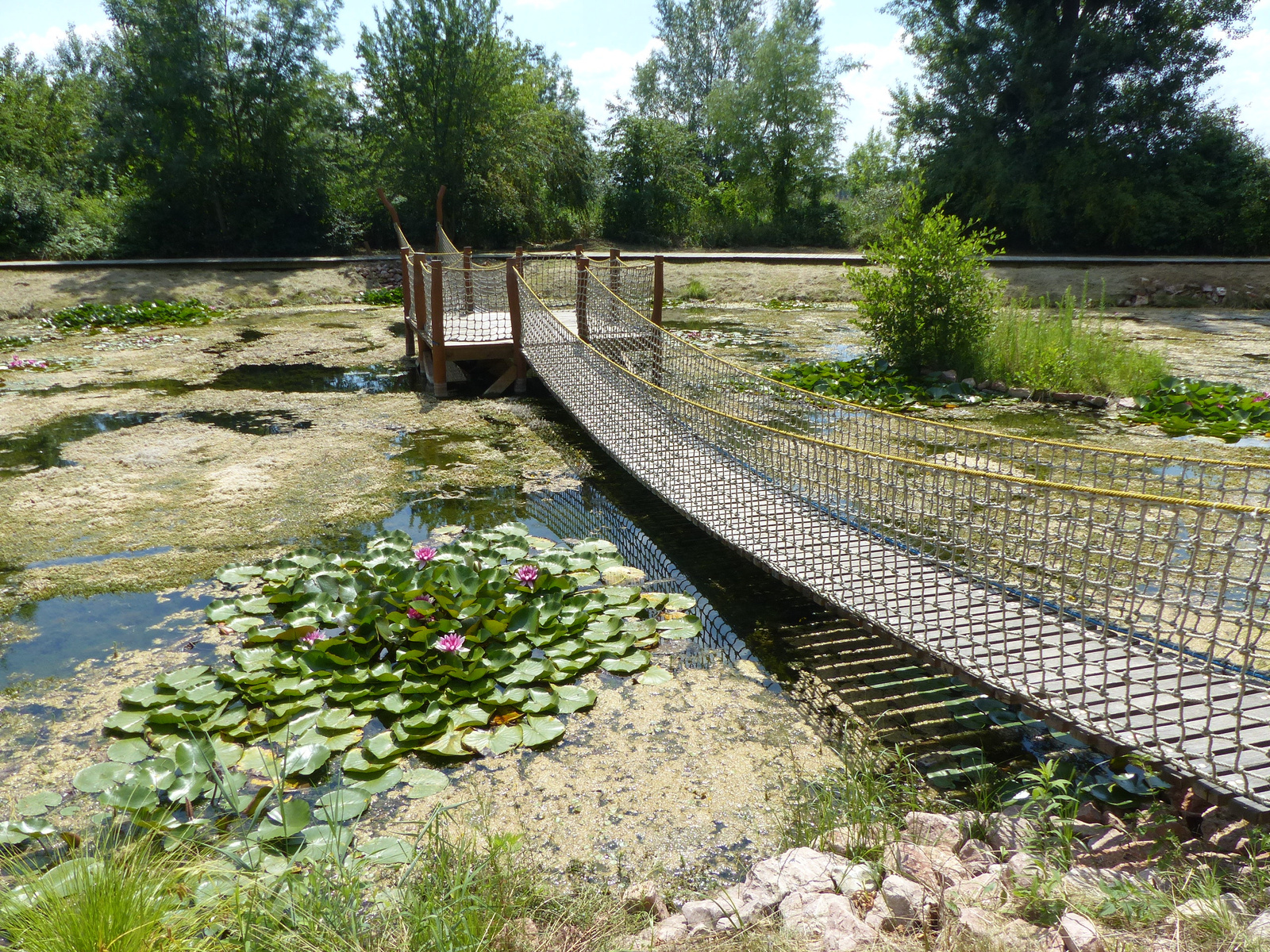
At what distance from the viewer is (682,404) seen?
17.8 ft

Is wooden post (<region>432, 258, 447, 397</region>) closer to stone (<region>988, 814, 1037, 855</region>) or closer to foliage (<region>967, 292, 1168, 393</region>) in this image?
foliage (<region>967, 292, 1168, 393</region>)

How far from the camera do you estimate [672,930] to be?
190 cm

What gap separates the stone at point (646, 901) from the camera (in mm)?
2025

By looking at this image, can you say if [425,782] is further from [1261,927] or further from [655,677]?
[1261,927]

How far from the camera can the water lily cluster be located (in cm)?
244

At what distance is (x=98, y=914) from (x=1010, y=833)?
2.14 metres

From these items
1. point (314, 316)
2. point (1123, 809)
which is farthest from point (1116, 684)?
point (314, 316)

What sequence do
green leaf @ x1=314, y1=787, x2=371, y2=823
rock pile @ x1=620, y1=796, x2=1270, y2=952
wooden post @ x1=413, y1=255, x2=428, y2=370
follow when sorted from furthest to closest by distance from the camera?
1. wooden post @ x1=413, y1=255, x2=428, y2=370
2. green leaf @ x1=314, y1=787, x2=371, y2=823
3. rock pile @ x1=620, y1=796, x2=1270, y2=952

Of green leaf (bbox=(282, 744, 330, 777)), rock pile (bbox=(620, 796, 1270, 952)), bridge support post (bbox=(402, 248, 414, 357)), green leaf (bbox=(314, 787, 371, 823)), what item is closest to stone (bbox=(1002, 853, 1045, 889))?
rock pile (bbox=(620, 796, 1270, 952))

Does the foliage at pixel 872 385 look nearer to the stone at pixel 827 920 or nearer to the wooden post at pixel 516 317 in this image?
the wooden post at pixel 516 317

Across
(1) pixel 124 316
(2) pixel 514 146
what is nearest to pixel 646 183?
(2) pixel 514 146

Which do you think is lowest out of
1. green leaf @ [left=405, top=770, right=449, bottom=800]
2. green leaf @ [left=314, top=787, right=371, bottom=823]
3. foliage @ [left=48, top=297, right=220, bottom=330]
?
green leaf @ [left=405, top=770, right=449, bottom=800]

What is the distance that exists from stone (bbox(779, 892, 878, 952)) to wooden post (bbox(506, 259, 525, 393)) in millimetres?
6425

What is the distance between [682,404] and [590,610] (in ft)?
6.95
